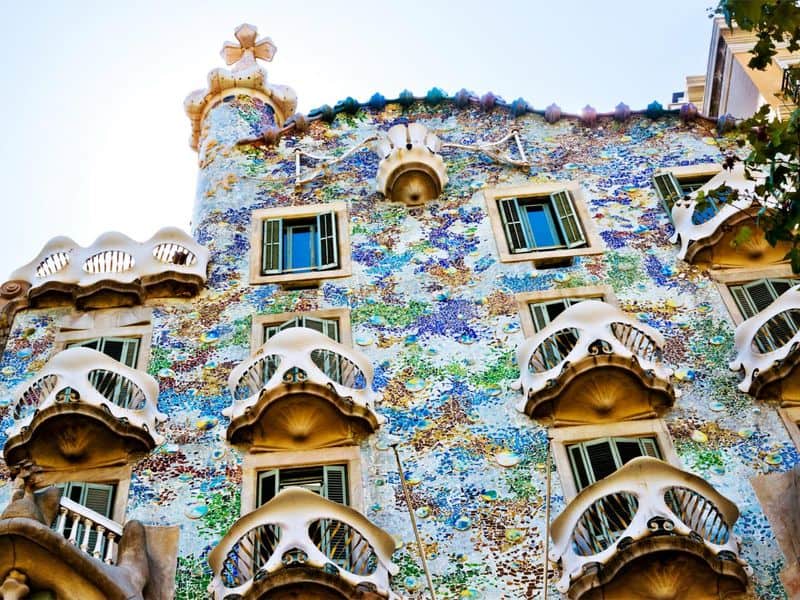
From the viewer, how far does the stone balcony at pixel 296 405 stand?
1602cm

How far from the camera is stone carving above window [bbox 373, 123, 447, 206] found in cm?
2036

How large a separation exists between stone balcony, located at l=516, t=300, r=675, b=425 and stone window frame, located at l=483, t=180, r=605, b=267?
2498 millimetres

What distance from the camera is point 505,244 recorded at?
19375 mm

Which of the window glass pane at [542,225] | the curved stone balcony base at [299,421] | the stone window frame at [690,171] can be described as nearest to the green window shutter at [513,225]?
the window glass pane at [542,225]

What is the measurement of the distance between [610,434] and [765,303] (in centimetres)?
341

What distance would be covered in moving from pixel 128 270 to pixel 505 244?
16.8ft

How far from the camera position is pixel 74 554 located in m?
13.1

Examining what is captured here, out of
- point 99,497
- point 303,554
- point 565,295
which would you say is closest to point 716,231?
point 565,295

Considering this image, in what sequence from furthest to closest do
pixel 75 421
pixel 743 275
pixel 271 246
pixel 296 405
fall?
pixel 271 246
pixel 743 275
pixel 296 405
pixel 75 421

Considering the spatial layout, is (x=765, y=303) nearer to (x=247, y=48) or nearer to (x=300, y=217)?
(x=300, y=217)

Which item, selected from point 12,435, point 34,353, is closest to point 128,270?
point 34,353

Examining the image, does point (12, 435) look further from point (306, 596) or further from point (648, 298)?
point (648, 298)

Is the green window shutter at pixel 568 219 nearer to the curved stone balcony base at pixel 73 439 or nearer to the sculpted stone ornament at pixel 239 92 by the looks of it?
the sculpted stone ornament at pixel 239 92

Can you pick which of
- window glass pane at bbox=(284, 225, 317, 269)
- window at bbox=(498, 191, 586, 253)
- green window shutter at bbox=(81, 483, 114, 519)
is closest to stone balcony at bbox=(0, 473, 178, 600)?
green window shutter at bbox=(81, 483, 114, 519)
